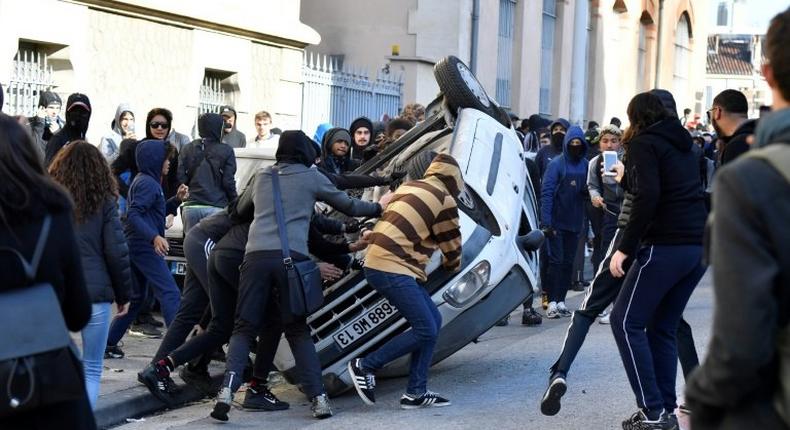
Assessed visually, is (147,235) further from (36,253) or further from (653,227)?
(36,253)

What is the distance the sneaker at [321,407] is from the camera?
27.3 feet

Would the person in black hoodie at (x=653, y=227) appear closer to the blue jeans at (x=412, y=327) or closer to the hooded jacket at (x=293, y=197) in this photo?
the blue jeans at (x=412, y=327)

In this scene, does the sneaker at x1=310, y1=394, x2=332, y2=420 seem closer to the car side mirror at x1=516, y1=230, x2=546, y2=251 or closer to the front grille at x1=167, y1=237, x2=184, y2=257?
→ the car side mirror at x1=516, y1=230, x2=546, y2=251

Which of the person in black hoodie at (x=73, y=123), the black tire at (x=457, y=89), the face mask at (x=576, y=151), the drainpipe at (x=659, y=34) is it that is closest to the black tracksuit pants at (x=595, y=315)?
the black tire at (x=457, y=89)

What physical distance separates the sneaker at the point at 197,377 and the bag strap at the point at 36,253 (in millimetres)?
4980

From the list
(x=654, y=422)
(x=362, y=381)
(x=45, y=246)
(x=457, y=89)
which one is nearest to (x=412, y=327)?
(x=362, y=381)

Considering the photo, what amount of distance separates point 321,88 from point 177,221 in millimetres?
9773

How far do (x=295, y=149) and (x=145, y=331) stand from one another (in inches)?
138

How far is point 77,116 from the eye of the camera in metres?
10.3

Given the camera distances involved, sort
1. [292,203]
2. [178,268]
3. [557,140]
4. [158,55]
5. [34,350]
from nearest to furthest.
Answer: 1. [34,350]
2. [292,203]
3. [178,268]
4. [557,140]
5. [158,55]

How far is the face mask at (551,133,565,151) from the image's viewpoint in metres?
15.7

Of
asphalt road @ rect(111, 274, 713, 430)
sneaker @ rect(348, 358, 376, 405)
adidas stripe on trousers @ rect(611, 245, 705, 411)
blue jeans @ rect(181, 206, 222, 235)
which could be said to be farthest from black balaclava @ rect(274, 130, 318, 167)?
blue jeans @ rect(181, 206, 222, 235)

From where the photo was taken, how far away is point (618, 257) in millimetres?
7348

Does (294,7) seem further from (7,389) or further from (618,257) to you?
(7,389)
